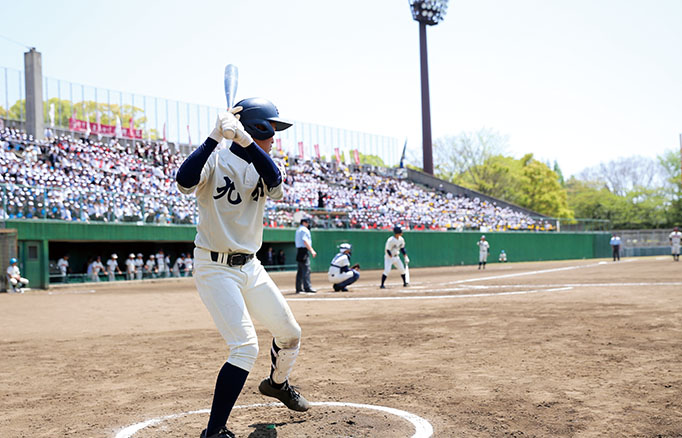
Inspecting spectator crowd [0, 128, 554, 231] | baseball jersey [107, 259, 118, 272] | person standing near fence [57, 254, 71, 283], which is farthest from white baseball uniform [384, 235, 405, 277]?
person standing near fence [57, 254, 71, 283]

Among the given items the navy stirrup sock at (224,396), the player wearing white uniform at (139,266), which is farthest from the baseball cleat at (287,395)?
the player wearing white uniform at (139,266)

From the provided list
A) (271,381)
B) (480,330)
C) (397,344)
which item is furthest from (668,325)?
(271,381)

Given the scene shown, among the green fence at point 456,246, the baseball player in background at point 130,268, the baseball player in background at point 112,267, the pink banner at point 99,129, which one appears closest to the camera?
the baseball player in background at point 112,267

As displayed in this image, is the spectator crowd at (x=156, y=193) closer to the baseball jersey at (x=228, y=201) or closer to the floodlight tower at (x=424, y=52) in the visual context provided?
the floodlight tower at (x=424, y=52)

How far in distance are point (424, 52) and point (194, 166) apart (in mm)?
65585

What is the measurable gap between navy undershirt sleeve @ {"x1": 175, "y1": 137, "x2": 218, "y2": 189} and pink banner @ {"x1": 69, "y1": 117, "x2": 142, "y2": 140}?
36.3m

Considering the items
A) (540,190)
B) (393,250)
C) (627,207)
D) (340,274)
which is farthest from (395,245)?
(627,207)

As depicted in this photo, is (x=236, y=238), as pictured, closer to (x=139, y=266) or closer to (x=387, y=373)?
(x=387, y=373)

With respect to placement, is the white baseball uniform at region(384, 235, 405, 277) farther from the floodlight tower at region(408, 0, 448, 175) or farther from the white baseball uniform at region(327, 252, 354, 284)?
the floodlight tower at region(408, 0, 448, 175)

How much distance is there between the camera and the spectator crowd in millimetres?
23750

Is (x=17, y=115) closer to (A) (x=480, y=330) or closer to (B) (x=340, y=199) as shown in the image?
(B) (x=340, y=199)

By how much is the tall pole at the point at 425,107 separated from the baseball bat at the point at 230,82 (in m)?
60.8

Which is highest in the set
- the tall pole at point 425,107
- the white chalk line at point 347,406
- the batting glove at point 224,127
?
the tall pole at point 425,107

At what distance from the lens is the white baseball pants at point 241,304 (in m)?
4.23
